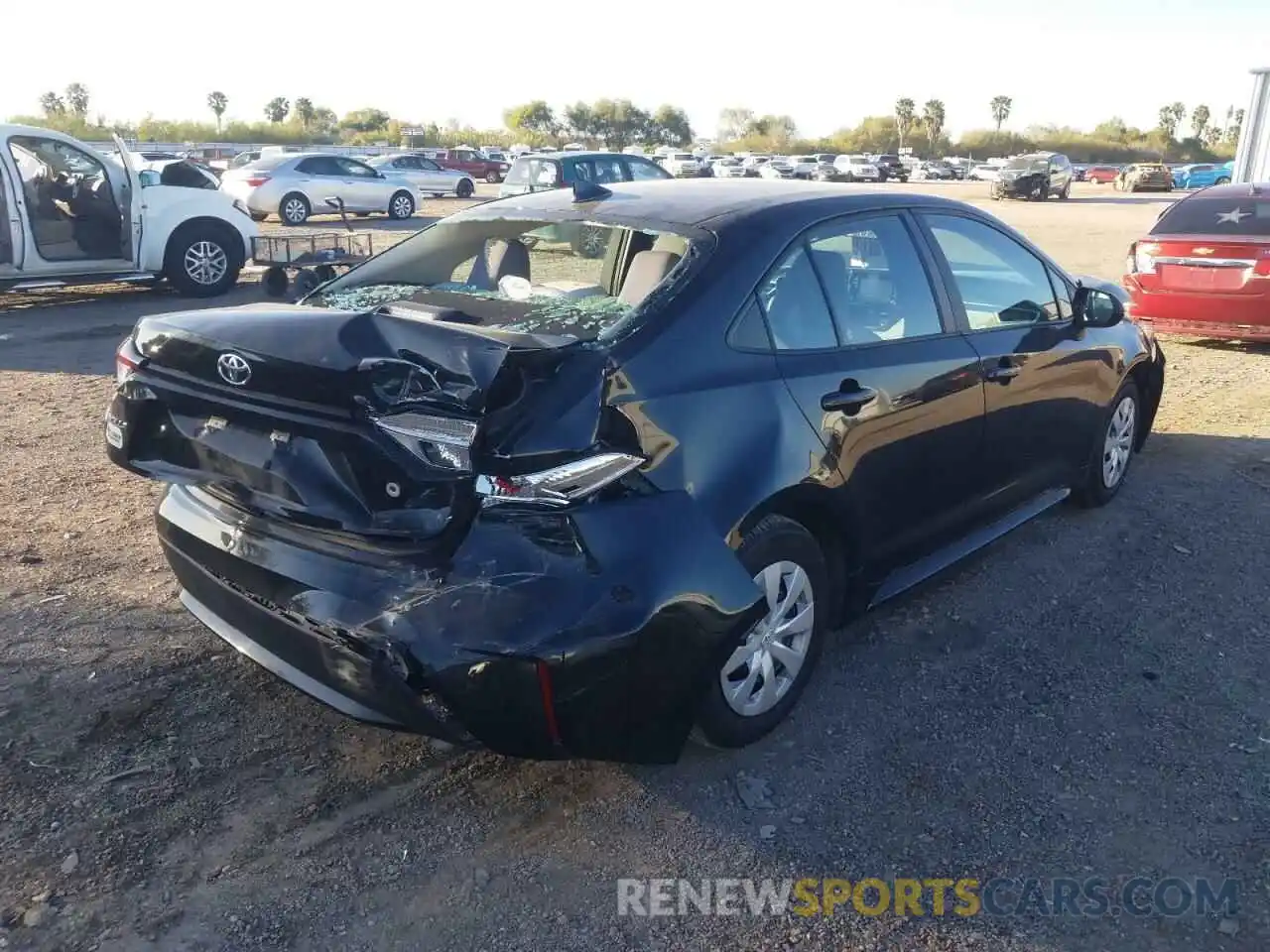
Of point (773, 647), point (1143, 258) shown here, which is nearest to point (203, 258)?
point (1143, 258)

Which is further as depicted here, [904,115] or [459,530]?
[904,115]

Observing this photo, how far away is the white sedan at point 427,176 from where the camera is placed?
28.2m

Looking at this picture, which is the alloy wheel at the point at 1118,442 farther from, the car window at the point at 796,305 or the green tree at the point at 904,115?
the green tree at the point at 904,115

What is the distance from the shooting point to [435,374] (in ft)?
8.30

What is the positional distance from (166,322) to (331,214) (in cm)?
2186

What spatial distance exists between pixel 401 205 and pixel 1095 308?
21.1 m

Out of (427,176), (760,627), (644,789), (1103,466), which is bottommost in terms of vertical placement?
(644,789)

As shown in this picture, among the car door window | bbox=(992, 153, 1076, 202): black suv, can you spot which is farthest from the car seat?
bbox=(992, 153, 1076, 202): black suv

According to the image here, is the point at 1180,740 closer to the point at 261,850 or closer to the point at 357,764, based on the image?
the point at 357,764

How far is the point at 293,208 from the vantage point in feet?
72.1

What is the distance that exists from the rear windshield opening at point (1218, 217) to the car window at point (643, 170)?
9917 mm

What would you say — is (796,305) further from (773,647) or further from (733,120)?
(733,120)

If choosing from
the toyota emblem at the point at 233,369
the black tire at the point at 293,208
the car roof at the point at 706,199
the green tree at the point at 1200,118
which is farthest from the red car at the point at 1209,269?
the green tree at the point at 1200,118

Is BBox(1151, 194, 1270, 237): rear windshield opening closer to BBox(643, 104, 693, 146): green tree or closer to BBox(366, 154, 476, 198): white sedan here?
BBox(366, 154, 476, 198): white sedan
